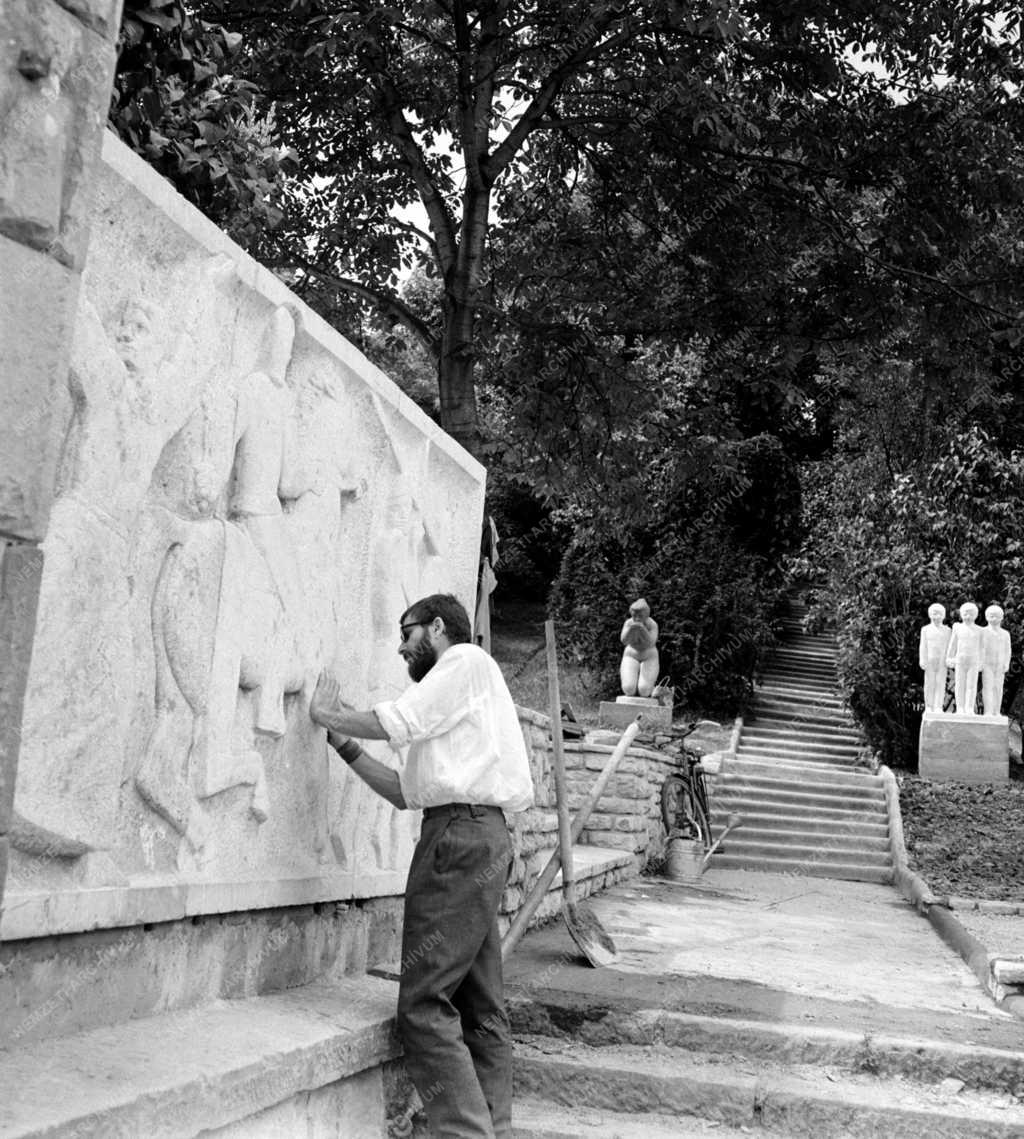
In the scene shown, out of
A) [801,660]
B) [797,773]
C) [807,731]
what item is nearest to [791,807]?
[797,773]

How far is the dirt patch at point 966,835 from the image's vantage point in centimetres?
1331

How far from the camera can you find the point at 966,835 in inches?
627

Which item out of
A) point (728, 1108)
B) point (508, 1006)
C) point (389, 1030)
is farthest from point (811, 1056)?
point (389, 1030)

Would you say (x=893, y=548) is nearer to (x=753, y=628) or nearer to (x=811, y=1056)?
(x=753, y=628)

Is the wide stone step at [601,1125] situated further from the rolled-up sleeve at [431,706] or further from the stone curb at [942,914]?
the stone curb at [942,914]

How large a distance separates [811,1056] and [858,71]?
8.91 m

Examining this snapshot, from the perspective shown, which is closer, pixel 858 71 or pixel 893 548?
pixel 858 71

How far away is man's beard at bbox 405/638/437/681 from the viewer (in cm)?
443

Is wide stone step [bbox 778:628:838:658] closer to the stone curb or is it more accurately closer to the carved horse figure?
the stone curb

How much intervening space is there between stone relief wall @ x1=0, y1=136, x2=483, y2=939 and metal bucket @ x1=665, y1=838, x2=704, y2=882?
24.8 ft

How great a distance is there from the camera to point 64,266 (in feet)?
6.39

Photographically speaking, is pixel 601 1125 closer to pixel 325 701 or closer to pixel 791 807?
pixel 325 701

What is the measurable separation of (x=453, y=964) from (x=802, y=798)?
1362 cm

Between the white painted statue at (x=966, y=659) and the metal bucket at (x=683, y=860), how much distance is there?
8.72 metres
